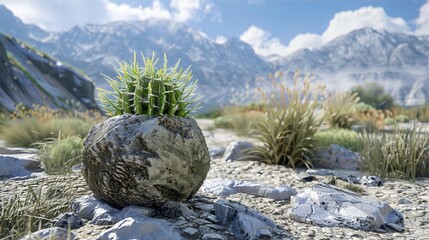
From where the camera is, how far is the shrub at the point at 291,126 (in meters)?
6.78

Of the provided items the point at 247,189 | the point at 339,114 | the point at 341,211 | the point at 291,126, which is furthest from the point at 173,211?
the point at 339,114

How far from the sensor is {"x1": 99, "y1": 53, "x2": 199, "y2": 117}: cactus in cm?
361

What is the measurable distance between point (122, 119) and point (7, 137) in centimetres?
683

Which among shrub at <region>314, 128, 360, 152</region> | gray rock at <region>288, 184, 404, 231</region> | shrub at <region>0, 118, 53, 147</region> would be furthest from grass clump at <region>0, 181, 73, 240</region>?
shrub at <region>314, 128, 360, 152</region>

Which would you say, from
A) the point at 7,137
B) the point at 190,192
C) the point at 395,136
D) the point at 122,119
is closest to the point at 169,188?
the point at 190,192

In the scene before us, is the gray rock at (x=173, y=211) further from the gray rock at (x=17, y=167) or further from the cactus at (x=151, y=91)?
the gray rock at (x=17, y=167)

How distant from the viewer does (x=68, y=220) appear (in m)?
3.24

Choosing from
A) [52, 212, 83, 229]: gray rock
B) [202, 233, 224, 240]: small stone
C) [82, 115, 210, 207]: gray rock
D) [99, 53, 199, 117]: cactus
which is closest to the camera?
[202, 233, 224, 240]: small stone

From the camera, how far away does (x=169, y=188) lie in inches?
138

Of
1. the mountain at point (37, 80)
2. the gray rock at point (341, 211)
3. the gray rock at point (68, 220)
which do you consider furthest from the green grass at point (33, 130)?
the mountain at point (37, 80)

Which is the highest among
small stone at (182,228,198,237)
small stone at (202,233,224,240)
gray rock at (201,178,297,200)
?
small stone at (182,228,198,237)

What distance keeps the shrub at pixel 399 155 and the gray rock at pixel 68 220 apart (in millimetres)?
4884

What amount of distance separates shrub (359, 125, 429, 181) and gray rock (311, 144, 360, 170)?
620 millimetres

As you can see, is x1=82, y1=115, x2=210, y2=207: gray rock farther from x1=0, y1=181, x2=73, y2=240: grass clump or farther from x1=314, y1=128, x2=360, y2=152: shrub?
x1=314, y1=128, x2=360, y2=152: shrub
